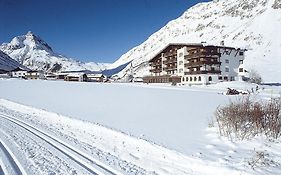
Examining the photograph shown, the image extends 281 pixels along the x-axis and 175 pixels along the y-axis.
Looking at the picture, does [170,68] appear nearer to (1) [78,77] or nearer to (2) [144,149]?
(1) [78,77]

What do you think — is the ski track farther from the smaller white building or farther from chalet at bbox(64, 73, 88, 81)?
chalet at bbox(64, 73, 88, 81)

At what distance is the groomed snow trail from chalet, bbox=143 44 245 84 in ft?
228

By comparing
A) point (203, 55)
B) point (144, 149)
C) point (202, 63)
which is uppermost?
point (203, 55)

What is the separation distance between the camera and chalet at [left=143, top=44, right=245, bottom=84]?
79.9 metres

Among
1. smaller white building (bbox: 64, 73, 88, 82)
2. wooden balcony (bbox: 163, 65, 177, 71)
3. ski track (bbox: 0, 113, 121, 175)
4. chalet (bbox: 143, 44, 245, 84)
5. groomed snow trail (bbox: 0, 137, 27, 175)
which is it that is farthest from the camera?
smaller white building (bbox: 64, 73, 88, 82)

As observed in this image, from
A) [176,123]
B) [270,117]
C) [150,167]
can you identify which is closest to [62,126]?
[176,123]

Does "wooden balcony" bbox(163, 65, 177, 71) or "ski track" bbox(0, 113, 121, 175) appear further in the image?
"wooden balcony" bbox(163, 65, 177, 71)

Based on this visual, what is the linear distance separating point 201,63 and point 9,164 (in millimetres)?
72051

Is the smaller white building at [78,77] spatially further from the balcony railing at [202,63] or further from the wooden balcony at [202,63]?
the balcony railing at [202,63]

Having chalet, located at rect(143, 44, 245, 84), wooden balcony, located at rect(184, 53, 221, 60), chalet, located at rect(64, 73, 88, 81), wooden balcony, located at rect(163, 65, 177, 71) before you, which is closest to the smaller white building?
chalet, located at rect(64, 73, 88, 81)

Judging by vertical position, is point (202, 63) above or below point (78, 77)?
above

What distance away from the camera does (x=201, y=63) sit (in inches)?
3110

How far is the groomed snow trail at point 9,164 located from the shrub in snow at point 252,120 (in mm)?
7158

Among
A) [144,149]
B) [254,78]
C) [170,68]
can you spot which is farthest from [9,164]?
[170,68]
